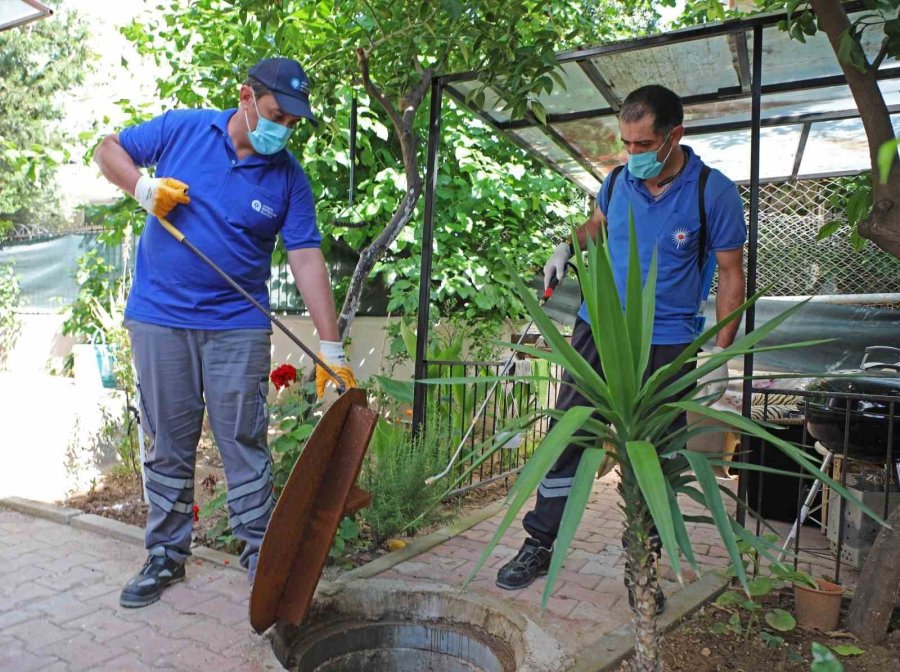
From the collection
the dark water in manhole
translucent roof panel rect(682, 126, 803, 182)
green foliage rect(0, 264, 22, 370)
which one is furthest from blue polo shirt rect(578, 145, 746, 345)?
green foliage rect(0, 264, 22, 370)

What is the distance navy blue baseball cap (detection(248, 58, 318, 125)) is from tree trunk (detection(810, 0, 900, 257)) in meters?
1.95

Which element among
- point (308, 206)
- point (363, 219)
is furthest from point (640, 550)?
point (363, 219)

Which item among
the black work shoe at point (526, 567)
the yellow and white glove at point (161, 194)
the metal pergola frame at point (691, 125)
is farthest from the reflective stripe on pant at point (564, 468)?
the yellow and white glove at point (161, 194)

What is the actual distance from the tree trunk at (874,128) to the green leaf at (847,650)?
1.40 m

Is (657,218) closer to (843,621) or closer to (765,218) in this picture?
(843,621)

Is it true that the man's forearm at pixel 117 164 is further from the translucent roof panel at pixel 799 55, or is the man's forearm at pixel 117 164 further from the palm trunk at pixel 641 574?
the translucent roof panel at pixel 799 55

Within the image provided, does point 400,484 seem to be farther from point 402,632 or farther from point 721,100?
point 721,100

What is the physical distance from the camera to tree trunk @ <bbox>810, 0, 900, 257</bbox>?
8.84ft

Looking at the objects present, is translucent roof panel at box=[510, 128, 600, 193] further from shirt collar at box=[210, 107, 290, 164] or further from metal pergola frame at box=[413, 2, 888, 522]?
shirt collar at box=[210, 107, 290, 164]

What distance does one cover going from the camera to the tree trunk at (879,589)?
269 centimetres

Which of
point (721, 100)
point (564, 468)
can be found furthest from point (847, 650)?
point (721, 100)

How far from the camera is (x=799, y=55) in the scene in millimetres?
3754

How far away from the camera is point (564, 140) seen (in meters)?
5.41

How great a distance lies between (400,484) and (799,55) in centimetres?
294
